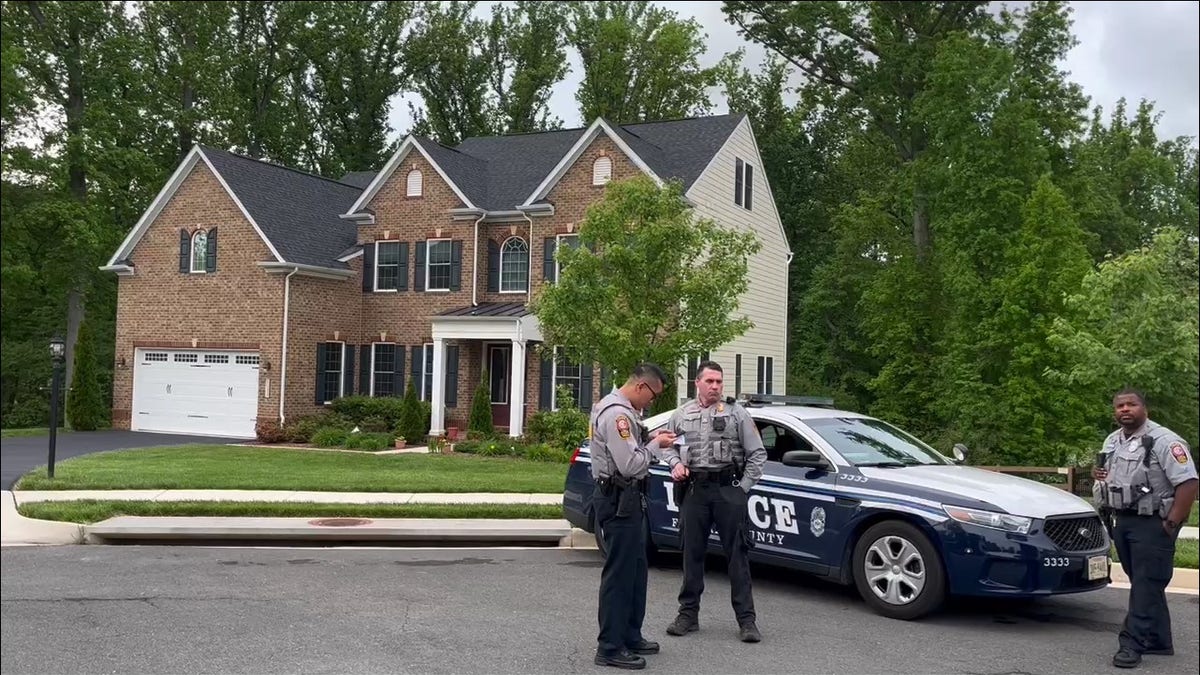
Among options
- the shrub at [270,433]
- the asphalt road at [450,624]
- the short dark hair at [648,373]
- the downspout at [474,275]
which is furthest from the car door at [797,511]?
the shrub at [270,433]

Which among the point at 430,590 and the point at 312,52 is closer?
the point at 430,590

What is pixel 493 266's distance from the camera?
24.9 m

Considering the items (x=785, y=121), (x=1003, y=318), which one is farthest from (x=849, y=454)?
(x=785, y=121)

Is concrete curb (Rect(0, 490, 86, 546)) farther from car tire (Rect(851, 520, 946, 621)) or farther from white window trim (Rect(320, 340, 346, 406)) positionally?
white window trim (Rect(320, 340, 346, 406))

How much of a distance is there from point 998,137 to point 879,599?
2367 cm

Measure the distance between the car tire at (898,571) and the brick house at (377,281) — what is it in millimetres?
15389

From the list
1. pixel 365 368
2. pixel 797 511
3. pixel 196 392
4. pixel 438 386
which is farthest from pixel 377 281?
pixel 797 511

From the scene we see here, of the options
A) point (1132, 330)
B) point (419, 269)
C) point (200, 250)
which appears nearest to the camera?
point (1132, 330)

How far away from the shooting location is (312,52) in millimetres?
45281

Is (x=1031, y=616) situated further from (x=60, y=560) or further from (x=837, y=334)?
(x=837, y=334)

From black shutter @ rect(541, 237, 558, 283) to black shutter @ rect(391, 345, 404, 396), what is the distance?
463 cm

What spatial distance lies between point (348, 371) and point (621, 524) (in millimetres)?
20905

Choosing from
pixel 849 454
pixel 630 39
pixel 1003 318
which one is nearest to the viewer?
pixel 849 454

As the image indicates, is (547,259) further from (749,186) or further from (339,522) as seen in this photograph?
(339,522)
